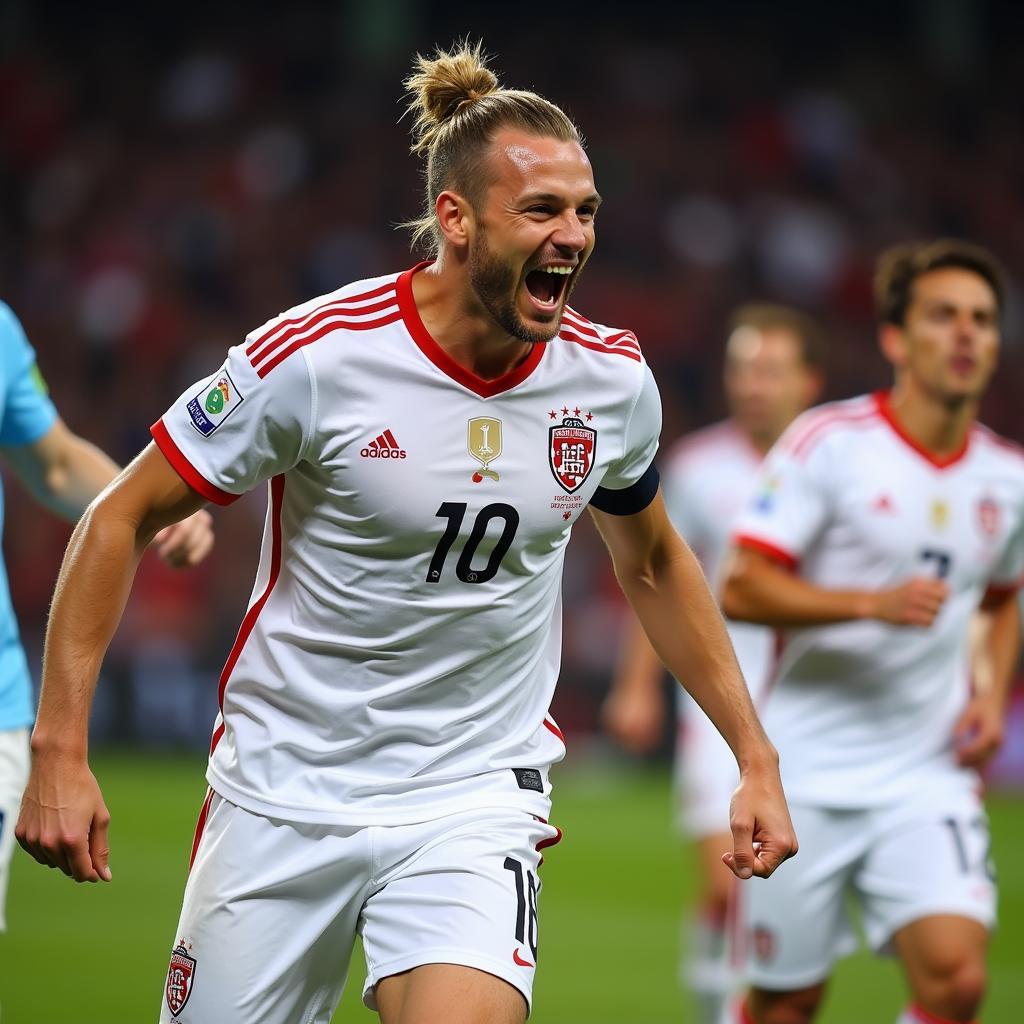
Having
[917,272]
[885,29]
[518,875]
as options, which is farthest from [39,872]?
[885,29]

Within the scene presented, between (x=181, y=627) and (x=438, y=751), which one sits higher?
(x=181, y=627)

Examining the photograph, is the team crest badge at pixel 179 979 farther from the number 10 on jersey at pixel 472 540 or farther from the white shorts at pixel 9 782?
the number 10 on jersey at pixel 472 540

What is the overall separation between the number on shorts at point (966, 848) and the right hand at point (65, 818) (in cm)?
286

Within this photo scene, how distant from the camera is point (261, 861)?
379 cm

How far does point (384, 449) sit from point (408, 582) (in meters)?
0.29

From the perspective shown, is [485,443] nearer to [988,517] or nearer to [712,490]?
[988,517]

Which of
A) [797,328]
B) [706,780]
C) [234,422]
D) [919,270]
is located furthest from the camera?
[797,328]

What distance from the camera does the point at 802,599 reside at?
5398 millimetres

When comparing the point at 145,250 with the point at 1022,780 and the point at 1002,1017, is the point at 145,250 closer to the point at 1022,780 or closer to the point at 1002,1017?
the point at 1022,780

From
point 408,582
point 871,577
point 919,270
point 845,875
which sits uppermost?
point 919,270

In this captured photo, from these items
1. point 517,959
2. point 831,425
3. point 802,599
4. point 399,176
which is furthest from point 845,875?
point 399,176

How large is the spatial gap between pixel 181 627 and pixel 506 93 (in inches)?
497

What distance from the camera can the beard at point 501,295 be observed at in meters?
3.70

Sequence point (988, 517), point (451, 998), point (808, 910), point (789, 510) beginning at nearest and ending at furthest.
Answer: point (451, 998) < point (808, 910) < point (789, 510) < point (988, 517)
